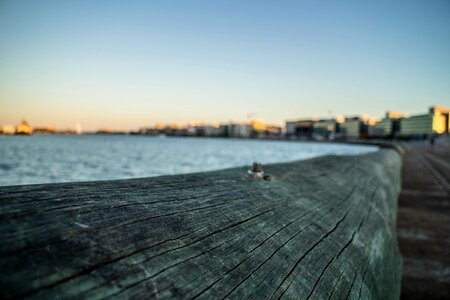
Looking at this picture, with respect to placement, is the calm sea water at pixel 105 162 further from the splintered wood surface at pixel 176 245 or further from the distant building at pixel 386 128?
the distant building at pixel 386 128

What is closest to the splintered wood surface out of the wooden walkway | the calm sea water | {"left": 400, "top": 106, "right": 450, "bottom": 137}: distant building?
the wooden walkway

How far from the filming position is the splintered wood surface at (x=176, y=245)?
3.29ft

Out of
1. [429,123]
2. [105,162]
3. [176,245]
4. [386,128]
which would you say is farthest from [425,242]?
[386,128]

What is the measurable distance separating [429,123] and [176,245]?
184 m

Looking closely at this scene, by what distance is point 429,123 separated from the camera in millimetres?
152375

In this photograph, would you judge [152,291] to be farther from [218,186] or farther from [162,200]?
[218,186]

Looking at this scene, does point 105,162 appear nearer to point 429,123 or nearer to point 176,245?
point 176,245

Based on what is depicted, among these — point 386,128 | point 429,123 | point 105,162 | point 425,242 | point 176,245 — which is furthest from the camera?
point 386,128

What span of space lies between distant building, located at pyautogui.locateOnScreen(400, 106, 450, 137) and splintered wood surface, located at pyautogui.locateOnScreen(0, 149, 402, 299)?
17412cm

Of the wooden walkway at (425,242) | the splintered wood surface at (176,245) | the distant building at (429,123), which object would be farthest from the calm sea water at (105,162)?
the distant building at (429,123)

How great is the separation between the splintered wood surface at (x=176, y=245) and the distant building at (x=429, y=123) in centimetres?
17412

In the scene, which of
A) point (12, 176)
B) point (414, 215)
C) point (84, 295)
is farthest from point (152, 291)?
point (12, 176)

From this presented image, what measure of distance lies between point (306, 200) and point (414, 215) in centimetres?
545

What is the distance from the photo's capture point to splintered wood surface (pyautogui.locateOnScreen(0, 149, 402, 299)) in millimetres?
1004
